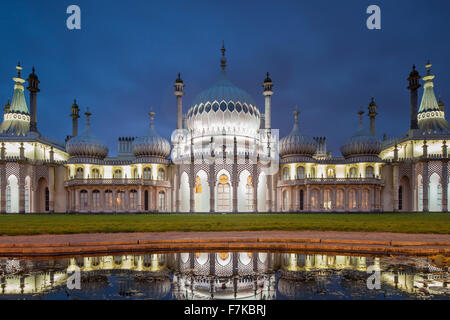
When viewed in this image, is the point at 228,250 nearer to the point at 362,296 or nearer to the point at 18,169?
the point at 362,296

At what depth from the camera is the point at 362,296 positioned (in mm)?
5559

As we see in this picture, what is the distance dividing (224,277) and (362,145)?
1736 inches

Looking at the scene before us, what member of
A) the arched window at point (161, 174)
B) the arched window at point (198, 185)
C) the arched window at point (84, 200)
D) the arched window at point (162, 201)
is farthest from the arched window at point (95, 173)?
the arched window at point (198, 185)

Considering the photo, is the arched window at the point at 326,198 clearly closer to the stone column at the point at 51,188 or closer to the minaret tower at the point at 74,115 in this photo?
the stone column at the point at 51,188

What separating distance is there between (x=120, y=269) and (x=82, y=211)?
3914 cm

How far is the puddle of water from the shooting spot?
18.8ft

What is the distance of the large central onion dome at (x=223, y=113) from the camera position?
4741 centimetres

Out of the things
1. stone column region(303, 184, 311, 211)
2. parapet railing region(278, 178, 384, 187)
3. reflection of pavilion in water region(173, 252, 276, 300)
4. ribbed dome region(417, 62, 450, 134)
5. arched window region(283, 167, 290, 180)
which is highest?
ribbed dome region(417, 62, 450, 134)

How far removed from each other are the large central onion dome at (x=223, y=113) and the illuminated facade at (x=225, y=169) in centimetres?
16

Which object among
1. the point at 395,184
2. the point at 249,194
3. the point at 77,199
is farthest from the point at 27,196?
the point at 395,184

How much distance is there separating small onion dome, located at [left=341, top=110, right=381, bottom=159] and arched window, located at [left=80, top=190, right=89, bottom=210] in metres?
37.7

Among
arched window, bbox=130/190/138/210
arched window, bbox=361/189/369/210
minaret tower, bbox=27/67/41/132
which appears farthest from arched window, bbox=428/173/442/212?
minaret tower, bbox=27/67/41/132

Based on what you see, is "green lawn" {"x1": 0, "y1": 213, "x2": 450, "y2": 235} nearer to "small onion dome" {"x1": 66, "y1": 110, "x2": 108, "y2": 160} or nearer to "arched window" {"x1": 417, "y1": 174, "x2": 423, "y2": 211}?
"arched window" {"x1": 417, "y1": 174, "x2": 423, "y2": 211}

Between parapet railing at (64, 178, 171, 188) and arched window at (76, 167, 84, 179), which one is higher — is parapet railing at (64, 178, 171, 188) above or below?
below
